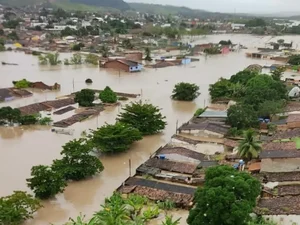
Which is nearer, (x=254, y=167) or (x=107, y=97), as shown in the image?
(x=254, y=167)

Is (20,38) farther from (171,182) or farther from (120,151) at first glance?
(171,182)

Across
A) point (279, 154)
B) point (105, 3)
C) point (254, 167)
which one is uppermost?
point (105, 3)

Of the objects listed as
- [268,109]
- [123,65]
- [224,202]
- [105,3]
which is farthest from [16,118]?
[105,3]

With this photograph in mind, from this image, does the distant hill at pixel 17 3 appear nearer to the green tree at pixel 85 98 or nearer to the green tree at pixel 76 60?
the green tree at pixel 76 60

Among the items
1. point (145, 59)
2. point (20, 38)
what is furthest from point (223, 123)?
point (20, 38)

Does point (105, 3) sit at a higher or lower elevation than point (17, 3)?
higher

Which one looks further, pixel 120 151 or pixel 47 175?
pixel 120 151

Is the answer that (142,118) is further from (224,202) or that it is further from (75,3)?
(75,3)
